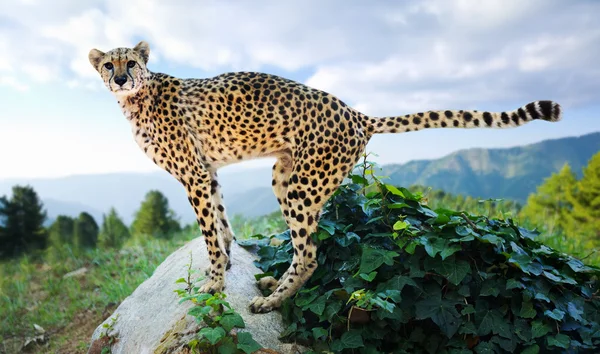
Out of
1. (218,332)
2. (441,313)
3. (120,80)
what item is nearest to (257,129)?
(120,80)

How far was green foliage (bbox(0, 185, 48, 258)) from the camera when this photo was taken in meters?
9.59

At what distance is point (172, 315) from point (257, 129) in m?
1.77

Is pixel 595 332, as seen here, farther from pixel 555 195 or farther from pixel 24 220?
pixel 555 195

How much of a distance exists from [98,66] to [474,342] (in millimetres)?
3914

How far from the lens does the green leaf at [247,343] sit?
3.98 m

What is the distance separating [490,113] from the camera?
14.5ft

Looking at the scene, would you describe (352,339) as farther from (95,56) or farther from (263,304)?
(95,56)

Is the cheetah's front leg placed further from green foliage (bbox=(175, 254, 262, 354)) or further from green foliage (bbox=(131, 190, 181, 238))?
green foliage (bbox=(131, 190, 181, 238))

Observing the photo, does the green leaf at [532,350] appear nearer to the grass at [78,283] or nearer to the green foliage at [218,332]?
the green foliage at [218,332]

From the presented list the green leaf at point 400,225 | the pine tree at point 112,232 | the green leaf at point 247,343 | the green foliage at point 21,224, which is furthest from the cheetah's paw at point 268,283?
the green foliage at point 21,224

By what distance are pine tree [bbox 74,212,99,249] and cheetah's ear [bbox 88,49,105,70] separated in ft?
17.8

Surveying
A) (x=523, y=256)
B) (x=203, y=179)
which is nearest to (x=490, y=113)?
(x=523, y=256)

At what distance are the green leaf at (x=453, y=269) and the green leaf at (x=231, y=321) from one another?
1.58m

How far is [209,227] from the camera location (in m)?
4.63
